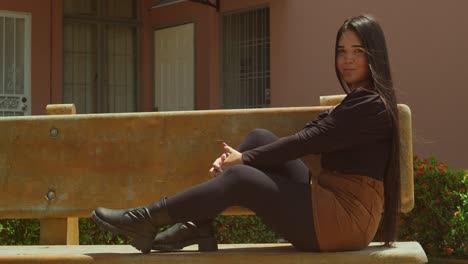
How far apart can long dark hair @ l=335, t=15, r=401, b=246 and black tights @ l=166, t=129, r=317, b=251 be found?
39cm

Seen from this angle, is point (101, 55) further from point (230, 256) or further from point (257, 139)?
point (230, 256)

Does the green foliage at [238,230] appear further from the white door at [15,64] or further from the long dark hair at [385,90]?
the white door at [15,64]

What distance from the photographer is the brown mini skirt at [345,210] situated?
12.5 feet

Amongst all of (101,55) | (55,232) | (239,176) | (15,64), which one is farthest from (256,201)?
(101,55)

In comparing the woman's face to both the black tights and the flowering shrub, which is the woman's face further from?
the flowering shrub

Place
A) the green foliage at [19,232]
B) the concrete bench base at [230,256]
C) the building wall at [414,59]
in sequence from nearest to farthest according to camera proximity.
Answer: the concrete bench base at [230,256] < the green foliage at [19,232] < the building wall at [414,59]

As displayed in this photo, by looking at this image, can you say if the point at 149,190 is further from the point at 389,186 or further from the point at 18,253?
A: the point at 389,186

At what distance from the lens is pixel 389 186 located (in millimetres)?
4035

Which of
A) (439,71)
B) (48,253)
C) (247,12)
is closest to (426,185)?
(439,71)

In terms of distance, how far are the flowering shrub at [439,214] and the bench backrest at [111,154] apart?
3.07 m

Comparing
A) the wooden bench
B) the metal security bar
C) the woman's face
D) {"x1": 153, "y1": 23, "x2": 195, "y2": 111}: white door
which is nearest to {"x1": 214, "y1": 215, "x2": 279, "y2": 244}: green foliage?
the wooden bench

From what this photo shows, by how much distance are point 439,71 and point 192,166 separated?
606 cm

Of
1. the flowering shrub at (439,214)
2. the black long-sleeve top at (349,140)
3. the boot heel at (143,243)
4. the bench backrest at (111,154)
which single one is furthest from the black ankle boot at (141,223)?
the flowering shrub at (439,214)

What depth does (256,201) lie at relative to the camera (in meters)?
3.86
